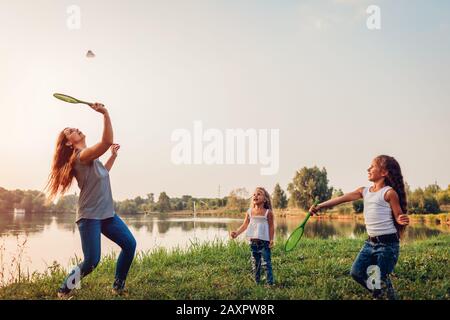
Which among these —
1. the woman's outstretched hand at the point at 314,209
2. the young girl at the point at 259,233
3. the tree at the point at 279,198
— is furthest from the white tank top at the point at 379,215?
the tree at the point at 279,198

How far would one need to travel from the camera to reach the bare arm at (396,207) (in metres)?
3.76

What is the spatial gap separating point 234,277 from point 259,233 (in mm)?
773

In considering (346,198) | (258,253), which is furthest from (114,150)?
(346,198)

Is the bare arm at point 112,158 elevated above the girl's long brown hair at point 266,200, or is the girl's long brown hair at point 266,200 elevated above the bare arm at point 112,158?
the bare arm at point 112,158

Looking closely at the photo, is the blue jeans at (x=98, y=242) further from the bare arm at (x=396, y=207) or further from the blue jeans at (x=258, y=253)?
the bare arm at (x=396, y=207)

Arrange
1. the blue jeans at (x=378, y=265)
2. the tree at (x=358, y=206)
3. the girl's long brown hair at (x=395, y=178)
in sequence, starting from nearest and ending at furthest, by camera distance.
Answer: the blue jeans at (x=378, y=265)
the girl's long brown hair at (x=395, y=178)
the tree at (x=358, y=206)

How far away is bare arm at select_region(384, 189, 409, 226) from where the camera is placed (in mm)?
3764

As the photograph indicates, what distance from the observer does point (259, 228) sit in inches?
194

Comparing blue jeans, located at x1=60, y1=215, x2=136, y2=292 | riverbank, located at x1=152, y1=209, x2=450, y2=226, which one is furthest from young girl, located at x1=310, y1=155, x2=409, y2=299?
riverbank, located at x1=152, y1=209, x2=450, y2=226

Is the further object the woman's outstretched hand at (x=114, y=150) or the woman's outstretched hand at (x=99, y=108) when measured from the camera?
the woman's outstretched hand at (x=114, y=150)

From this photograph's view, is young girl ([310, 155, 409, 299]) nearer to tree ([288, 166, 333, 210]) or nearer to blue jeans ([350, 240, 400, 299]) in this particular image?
blue jeans ([350, 240, 400, 299])

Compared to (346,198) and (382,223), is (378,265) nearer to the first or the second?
(382,223)
